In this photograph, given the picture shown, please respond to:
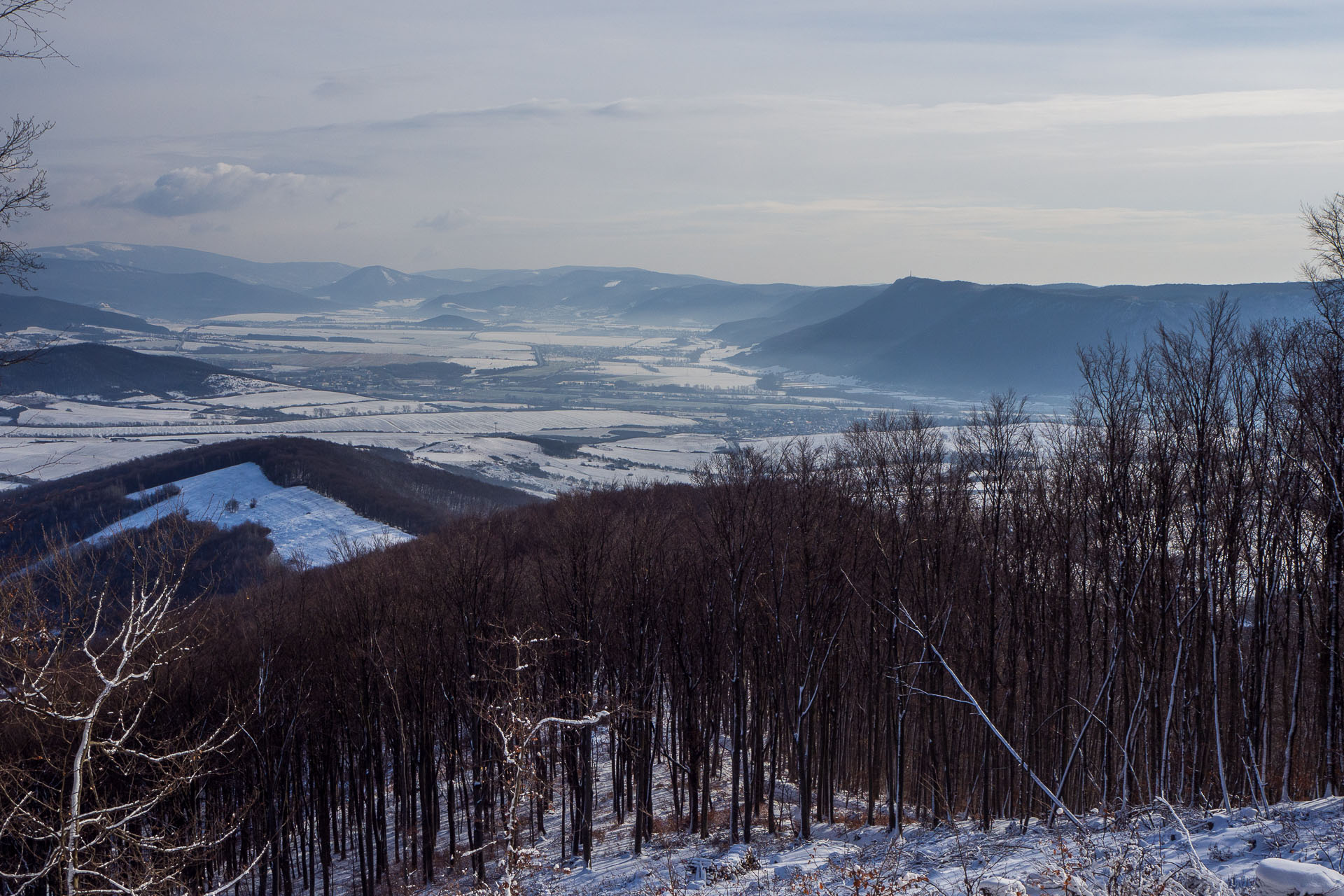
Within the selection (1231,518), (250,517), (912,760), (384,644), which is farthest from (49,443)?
(1231,518)

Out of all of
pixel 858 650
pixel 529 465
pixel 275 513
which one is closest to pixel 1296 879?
pixel 858 650

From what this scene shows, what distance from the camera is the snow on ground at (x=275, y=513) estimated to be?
7444 cm

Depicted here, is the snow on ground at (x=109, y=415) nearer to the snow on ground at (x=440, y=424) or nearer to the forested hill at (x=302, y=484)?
the snow on ground at (x=440, y=424)

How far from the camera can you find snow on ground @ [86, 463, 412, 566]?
7444 centimetres

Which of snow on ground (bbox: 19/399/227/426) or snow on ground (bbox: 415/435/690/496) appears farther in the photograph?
snow on ground (bbox: 19/399/227/426)

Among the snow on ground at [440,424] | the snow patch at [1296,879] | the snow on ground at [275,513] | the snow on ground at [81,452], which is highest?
the snow patch at [1296,879]

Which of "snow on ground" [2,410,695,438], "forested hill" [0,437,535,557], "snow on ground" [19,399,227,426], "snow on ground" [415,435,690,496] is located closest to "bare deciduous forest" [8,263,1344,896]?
"forested hill" [0,437,535,557]

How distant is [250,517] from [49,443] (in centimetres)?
8857

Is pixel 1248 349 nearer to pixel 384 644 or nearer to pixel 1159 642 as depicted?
pixel 1159 642

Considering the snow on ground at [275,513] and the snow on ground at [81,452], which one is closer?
the snow on ground at [275,513]

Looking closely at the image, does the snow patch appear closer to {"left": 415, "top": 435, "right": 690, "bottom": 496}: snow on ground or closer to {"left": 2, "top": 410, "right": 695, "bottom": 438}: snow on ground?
{"left": 415, "top": 435, "right": 690, "bottom": 496}: snow on ground

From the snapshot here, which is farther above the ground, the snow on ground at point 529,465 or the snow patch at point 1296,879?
the snow patch at point 1296,879

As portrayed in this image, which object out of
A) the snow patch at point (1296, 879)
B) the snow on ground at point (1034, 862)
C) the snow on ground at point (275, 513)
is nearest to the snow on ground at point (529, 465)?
the snow on ground at point (275, 513)

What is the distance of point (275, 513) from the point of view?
8588 centimetres
